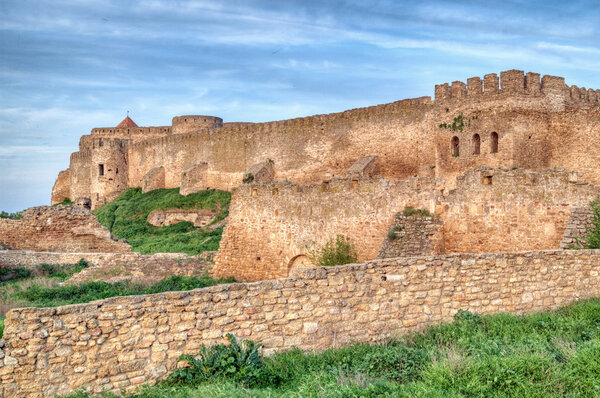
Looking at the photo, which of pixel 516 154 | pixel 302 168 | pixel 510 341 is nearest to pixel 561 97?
pixel 516 154

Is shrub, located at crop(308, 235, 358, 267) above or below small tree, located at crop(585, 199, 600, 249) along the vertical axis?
below

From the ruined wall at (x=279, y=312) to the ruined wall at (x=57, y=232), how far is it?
517 inches

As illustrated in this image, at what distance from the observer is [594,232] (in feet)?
34.8

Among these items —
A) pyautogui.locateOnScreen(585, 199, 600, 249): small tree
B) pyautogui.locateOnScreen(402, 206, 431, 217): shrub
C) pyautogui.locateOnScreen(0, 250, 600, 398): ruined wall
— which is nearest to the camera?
pyautogui.locateOnScreen(0, 250, 600, 398): ruined wall

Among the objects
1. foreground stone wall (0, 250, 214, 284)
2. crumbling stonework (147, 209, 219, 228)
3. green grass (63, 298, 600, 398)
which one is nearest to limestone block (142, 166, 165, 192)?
crumbling stonework (147, 209, 219, 228)

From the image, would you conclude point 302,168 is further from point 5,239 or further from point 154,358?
point 154,358

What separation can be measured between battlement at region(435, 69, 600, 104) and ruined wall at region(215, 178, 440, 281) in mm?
10981

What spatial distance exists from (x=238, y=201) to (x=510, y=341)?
1084 centimetres

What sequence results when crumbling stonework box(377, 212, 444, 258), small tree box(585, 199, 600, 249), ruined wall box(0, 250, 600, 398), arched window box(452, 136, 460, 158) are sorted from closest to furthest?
1. ruined wall box(0, 250, 600, 398)
2. small tree box(585, 199, 600, 249)
3. crumbling stonework box(377, 212, 444, 258)
4. arched window box(452, 136, 460, 158)

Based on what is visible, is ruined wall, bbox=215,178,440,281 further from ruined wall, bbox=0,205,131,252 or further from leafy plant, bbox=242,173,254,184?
leafy plant, bbox=242,173,254,184

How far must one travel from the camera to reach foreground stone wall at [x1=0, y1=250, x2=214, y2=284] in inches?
629

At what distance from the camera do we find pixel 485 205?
12133mm

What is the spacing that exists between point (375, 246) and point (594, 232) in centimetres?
454

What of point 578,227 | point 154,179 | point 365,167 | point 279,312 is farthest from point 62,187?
point 279,312
